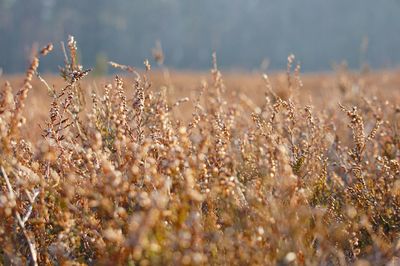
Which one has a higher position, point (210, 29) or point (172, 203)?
point (210, 29)

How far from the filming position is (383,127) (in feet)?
11.4

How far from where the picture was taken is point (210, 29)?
2857 inches

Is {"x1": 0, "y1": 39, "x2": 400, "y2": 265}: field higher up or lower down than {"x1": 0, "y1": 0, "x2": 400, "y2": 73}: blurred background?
lower down

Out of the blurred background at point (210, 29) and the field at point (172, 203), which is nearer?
the field at point (172, 203)

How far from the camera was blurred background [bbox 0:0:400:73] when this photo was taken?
6544cm

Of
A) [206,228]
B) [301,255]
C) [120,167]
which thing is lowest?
[301,255]

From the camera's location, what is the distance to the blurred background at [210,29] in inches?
2576

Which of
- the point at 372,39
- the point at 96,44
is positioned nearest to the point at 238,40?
the point at 372,39

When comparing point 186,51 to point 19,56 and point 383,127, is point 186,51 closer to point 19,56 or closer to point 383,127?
point 19,56

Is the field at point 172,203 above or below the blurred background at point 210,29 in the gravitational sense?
below

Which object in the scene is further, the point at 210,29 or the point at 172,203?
the point at 210,29

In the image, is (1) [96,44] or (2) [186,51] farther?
(1) [96,44]

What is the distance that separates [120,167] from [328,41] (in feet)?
225

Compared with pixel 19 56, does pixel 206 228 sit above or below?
below
